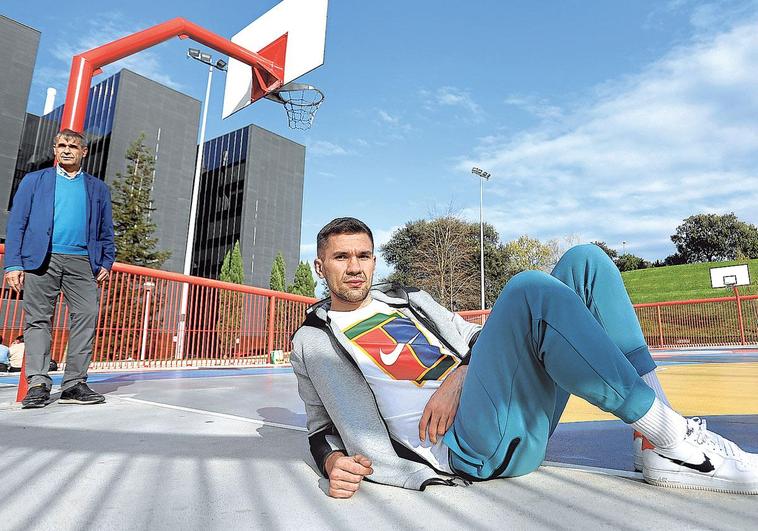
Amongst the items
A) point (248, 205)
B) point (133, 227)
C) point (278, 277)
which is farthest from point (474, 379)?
point (248, 205)

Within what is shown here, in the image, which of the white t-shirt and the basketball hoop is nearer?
the white t-shirt

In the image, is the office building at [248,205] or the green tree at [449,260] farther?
the office building at [248,205]

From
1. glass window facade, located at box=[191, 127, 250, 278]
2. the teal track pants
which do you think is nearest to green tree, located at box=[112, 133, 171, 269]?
glass window facade, located at box=[191, 127, 250, 278]

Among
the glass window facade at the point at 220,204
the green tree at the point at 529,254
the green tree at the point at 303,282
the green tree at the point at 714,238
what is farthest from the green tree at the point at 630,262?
the glass window facade at the point at 220,204

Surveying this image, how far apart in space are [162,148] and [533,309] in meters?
25.8

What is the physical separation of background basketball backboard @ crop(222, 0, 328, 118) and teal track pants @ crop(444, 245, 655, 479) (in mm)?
6992

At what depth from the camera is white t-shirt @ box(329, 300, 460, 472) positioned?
131 cm

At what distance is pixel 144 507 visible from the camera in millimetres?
1154

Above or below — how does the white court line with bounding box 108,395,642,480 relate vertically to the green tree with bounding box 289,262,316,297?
below

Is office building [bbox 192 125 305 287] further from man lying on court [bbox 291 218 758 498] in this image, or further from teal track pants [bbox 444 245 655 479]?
teal track pants [bbox 444 245 655 479]

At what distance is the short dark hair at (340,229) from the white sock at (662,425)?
90 centimetres

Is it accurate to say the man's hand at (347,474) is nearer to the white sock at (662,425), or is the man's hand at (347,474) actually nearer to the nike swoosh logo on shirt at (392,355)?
the nike swoosh logo on shirt at (392,355)

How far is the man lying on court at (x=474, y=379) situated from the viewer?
1102mm

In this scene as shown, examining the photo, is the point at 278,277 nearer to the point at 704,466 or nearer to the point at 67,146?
the point at 67,146
